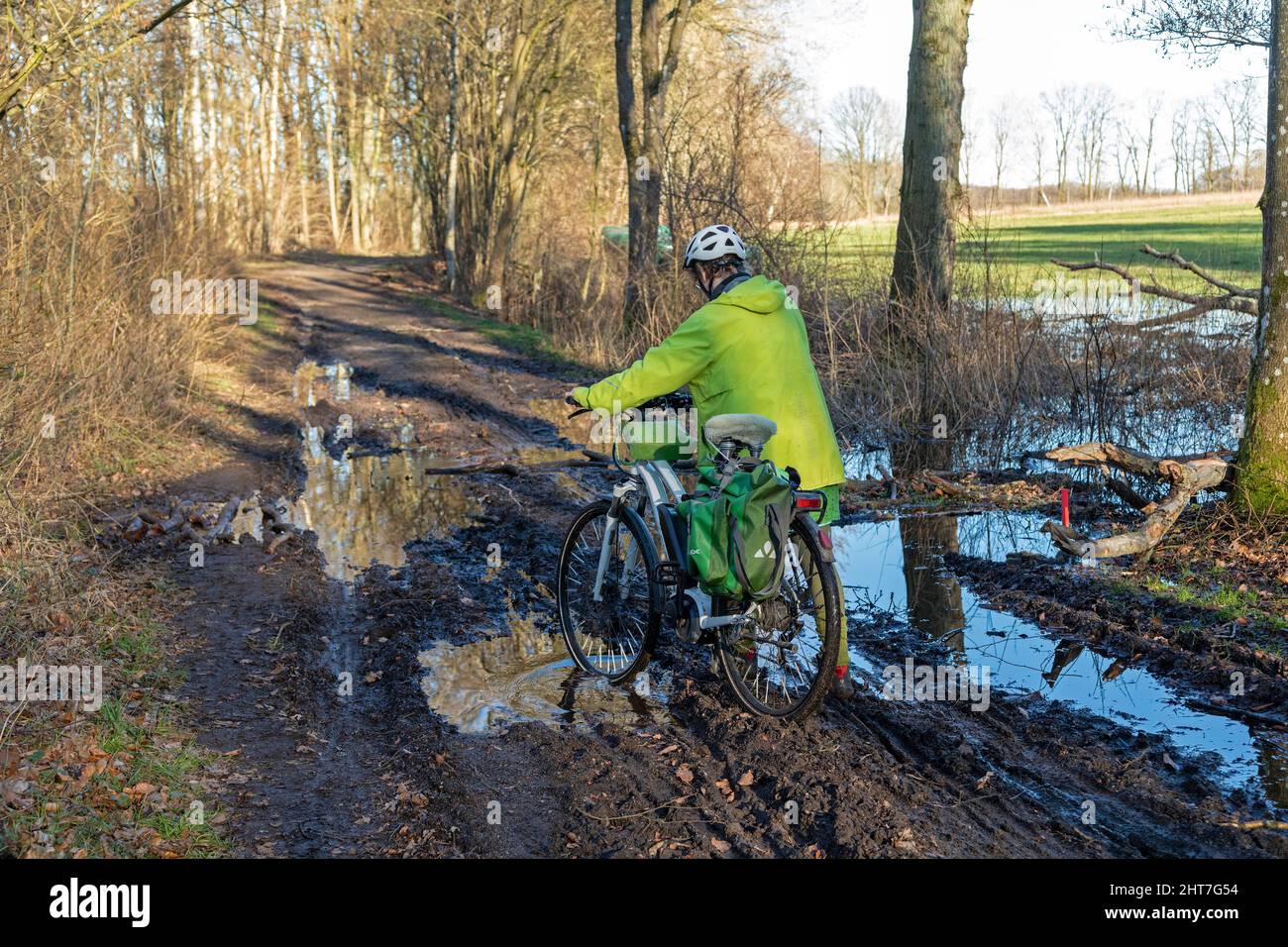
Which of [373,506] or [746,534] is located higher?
[746,534]

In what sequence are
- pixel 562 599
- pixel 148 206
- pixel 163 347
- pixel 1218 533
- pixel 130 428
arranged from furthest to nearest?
pixel 148 206 → pixel 163 347 → pixel 130 428 → pixel 1218 533 → pixel 562 599

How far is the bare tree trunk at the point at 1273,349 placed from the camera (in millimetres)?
7582

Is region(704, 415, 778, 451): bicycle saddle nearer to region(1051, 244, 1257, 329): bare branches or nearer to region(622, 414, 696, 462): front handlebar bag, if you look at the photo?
region(622, 414, 696, 462): front handlebar bag

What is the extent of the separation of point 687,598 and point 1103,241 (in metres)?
18.7

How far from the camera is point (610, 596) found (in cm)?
630

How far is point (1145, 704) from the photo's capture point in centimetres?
554

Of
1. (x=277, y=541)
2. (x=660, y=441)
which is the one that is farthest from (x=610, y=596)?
(x=277, y=541)

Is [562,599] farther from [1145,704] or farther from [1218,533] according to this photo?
[1218,533]

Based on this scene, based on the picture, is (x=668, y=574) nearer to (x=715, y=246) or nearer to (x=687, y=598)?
(x=687, y=598)

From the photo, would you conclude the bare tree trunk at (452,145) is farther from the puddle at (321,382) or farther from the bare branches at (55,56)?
the bare branches at (55,56)

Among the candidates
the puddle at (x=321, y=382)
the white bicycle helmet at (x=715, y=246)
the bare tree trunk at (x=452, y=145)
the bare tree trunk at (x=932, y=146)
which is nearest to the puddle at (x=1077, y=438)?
the bare tree trunk at (x=932, y=146)

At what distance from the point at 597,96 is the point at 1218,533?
2579 cm

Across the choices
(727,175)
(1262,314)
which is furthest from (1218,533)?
(727,175)
